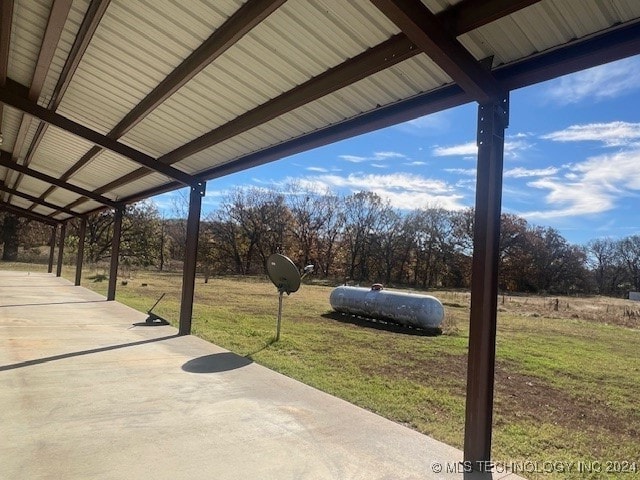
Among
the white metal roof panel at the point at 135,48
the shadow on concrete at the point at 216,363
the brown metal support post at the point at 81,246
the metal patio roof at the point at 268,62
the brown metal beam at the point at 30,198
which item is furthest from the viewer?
the brown metal support post at the point at 81,246

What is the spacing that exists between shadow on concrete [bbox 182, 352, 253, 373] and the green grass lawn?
361mm

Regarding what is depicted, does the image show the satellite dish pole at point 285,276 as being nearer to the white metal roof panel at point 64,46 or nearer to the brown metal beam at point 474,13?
the white metal roof panel at point 64,46

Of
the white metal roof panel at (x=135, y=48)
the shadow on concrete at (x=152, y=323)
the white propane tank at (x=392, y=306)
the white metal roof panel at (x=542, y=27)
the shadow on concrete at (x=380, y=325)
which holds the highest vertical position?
the white metal roof panel at (x=135, y=48)

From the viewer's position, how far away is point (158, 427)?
3473mm

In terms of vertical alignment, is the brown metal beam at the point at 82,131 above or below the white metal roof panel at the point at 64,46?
below

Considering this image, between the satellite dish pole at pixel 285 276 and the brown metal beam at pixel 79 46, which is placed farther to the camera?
the satellite dish pole at pixel 285 276

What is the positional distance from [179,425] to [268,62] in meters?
3.31

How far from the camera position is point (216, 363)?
19.3ft

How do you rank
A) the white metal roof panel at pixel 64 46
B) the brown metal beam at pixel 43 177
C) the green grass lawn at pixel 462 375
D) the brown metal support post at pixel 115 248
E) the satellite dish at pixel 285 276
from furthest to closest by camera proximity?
the brown metal support post at pixel 115 248 → the brown metal beam at pixel 43 177 → the satellite dish at pixel 285 276 → the green grass lawn at pixel 462 375 → the white metal roof panel at pixel 64 46

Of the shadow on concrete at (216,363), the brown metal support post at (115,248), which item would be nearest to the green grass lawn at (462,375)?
the shadow on concrete at (216,363)

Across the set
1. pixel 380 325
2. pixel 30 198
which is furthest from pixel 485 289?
pixel 30 198

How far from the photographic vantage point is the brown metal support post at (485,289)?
3.10 meters

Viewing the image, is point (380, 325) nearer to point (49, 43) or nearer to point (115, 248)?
point (115, 248)

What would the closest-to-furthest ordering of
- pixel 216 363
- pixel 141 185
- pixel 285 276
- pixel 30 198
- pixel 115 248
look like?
pixel 216 363 < pixel 285 276 < pixel 141 185 < pixel 115 248 < pixel 30 198
